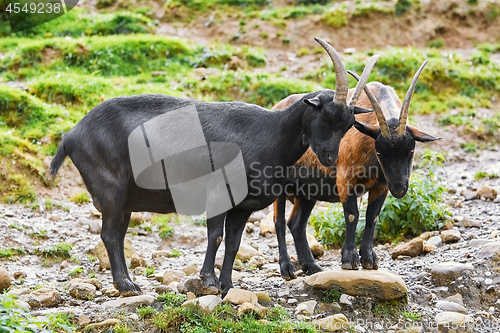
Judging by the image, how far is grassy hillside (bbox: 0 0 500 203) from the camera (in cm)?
1197

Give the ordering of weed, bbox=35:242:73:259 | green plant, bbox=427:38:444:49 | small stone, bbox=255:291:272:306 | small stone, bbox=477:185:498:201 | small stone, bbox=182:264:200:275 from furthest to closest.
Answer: green plant, bbox=427:38:444:49 < small stone, bbox=477:185:498:201 < weed, bbox=35:242:73:259 < small stone, bbox=182:264:200:275 < small stone, bbox=255:291:272:306

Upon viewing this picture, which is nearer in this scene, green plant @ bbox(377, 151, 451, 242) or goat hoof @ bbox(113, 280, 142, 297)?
goat hoof @ bbox(113, 280, 142, 297)

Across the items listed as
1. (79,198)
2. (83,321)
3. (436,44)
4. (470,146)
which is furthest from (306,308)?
(436,44)

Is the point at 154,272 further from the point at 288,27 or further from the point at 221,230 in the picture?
the point at 288,27

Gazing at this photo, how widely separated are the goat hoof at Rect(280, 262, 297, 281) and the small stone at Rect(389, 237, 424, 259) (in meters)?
1.58

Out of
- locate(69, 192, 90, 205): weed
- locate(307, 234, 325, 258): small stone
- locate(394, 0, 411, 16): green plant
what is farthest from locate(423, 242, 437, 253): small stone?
locate(394, 0, 411, 16): green plant

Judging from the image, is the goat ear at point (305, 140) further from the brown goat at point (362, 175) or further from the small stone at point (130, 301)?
the small stone at point (130, 301)

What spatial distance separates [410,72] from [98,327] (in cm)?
1307

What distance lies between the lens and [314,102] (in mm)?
5938

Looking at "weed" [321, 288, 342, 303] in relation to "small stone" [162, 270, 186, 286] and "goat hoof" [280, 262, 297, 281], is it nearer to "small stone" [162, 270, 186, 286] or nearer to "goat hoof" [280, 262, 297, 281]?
"goat hoof" [280, 262, 297, 281]

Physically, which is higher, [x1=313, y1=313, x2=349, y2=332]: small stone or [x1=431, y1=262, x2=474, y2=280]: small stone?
[x1=313, y1=313, x2=349, y2=332]: small stone

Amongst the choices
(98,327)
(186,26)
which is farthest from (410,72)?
(98,327)

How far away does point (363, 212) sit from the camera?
29.9 feet

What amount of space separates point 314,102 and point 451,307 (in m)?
2.74
